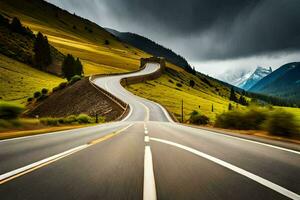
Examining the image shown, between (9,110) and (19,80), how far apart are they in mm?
59641

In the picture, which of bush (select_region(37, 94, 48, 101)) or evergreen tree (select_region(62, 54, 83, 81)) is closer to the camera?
bush (select_region(37, 94, 48, 101))

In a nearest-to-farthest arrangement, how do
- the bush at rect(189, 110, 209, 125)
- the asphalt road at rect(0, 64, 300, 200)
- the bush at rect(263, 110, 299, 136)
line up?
the asphalt road at rect(0, 64, 300, 200) < the bush at rect(263, 110, 299, 136) < the bush at rect(189, 110, 209, 125)

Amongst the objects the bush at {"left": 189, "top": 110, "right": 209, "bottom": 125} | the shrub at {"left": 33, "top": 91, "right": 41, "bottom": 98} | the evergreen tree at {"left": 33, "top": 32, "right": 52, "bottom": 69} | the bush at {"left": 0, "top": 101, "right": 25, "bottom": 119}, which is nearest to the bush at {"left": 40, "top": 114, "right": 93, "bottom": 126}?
the bush at {"left": 0, "top": 101, "right": 25, "bottom": 119}

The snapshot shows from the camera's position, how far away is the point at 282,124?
517 inches

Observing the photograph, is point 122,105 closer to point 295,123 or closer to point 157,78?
point 295,123

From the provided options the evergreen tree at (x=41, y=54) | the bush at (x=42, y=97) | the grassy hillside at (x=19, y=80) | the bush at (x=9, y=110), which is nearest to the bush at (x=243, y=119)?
the bush at (x=9, y=110)

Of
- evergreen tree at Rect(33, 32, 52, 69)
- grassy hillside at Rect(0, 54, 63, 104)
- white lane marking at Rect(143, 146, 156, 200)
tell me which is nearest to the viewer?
white lane marking at Rect(143, 146, 156, 200)

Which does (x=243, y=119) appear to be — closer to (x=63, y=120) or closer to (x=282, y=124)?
(x=282, y=124)

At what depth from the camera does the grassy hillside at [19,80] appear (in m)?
59.4

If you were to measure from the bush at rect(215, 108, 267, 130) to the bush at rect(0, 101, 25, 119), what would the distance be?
49.8 feet

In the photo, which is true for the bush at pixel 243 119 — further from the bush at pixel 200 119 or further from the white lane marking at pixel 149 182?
the white lane marking at pixel 149 182

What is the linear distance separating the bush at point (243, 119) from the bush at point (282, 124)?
2.99 meters

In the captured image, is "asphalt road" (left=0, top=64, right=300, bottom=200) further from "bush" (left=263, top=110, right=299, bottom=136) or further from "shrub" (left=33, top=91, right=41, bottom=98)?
"shrub" (left=33, top=91, right=41, bottom=98)

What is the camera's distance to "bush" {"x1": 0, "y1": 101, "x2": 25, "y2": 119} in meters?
15.3
